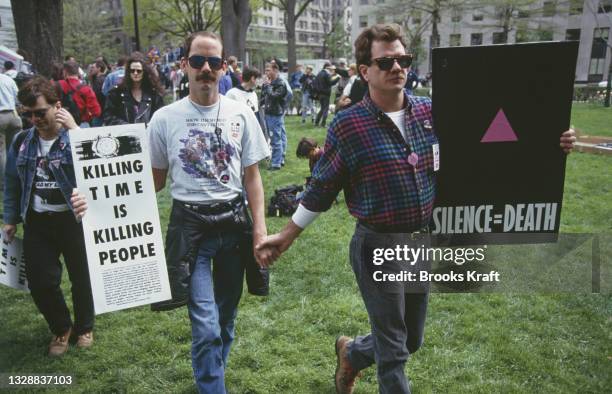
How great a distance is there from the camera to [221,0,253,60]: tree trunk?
21.2 metres

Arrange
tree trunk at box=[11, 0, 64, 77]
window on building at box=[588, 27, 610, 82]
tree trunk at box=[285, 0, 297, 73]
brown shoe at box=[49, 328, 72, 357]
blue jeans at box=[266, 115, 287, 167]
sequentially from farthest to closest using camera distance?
window on building at box=[588, 27, 610, 82]
tree trunk at box=[285, 0, 297, 73]
tree trunk at box=[11, 0, 64, 77]
blue jeans at box=[266, 115, 287, 167]
brown shoe at box=[49, 328, 72, 357]

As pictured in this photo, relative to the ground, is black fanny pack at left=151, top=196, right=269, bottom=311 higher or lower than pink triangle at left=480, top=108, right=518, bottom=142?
lower

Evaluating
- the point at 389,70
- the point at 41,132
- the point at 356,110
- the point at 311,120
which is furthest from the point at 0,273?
the point at 311,120

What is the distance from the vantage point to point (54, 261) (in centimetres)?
381

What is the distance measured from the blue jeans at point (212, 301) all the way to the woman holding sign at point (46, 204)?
3.78 ft

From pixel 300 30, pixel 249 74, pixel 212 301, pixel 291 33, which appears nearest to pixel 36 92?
pixel 212 301

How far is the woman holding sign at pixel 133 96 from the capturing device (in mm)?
6090

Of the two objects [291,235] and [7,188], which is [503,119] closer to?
[291,235]

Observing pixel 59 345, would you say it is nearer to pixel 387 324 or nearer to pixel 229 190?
pixel 229 190

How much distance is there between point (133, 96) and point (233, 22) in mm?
16704

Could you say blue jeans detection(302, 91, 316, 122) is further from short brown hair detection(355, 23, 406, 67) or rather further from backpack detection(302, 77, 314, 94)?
short brown hair detection(355, 23, 406, 67)

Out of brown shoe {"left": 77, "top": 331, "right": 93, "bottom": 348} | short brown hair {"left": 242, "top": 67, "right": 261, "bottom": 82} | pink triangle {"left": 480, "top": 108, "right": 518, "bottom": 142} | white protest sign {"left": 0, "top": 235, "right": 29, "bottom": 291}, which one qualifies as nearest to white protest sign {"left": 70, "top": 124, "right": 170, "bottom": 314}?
white protest sign {"left": 0, "top": 235, "right": 29, "bottom": 291}

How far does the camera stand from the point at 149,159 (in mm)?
2928

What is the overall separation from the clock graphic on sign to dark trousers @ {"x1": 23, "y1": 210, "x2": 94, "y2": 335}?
1.04 meters
